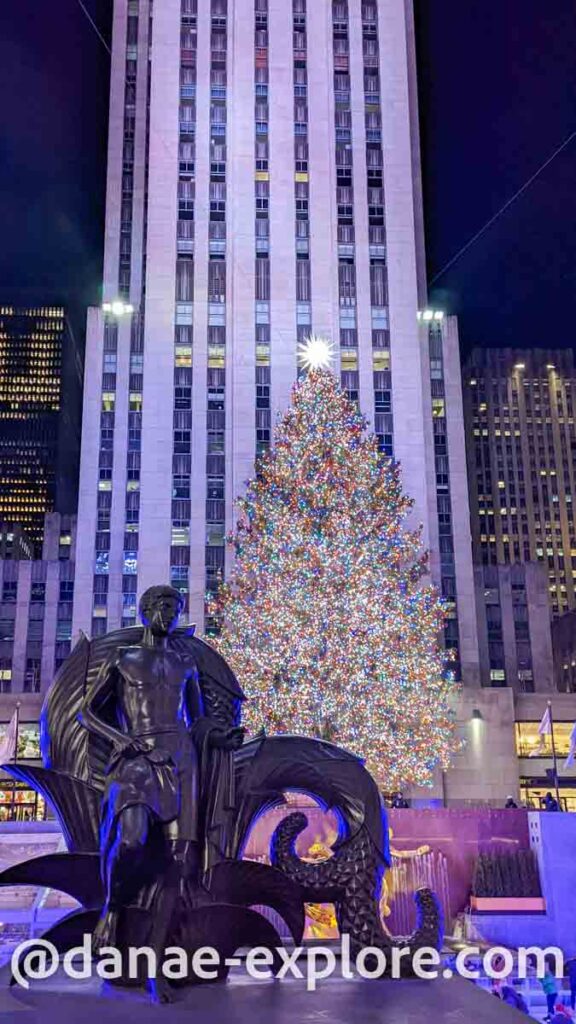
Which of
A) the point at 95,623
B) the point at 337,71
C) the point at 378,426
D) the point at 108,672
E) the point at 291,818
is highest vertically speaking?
the point at 337,71

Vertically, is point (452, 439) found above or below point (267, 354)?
below

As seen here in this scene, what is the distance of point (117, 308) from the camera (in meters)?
52.9

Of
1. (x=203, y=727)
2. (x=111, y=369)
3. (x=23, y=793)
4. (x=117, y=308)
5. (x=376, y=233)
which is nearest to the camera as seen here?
(x=203, y=727)

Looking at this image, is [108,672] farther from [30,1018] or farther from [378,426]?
[378,426]

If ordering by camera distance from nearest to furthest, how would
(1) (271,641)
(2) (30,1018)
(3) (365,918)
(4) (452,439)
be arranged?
(2) (30,1018) < (3) (365,918) < (1) (271,641) < (4) (452,439)

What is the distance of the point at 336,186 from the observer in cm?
5372

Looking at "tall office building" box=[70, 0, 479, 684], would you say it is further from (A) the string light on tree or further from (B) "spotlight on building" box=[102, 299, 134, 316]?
(A) the string light on tree

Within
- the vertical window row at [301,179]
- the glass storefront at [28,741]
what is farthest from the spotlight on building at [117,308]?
the glass storefront at [28,741]

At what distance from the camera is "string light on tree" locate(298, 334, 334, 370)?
49469 mm

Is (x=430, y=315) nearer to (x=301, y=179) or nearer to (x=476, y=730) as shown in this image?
(x=301, y=179)

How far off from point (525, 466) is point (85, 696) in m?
107

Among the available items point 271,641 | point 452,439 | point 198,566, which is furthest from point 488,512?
point 271,641

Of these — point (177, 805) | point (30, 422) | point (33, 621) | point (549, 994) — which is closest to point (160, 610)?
point (177, 805)

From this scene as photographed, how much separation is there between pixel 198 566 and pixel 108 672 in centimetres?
4018
